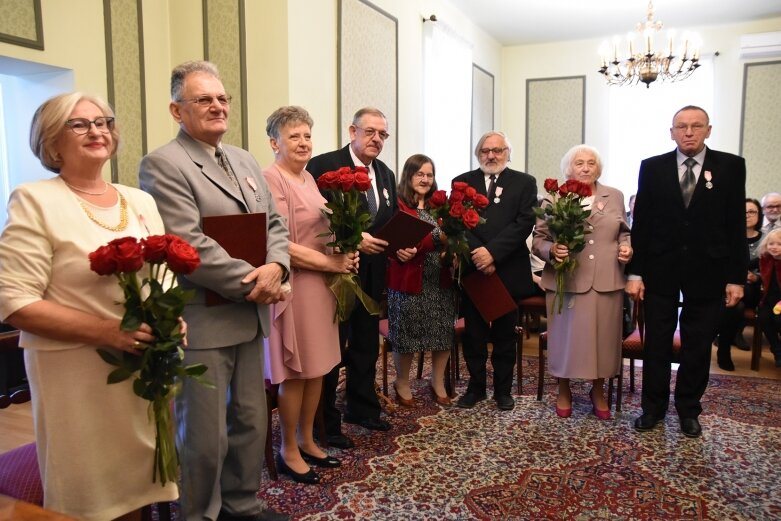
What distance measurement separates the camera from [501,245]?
3.53 metres

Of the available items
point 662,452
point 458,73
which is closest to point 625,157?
point 458,73

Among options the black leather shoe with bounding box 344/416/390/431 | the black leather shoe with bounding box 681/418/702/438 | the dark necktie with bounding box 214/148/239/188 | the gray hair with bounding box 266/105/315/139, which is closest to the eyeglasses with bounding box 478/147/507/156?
the gray hair with bounding box 266/105/315/139

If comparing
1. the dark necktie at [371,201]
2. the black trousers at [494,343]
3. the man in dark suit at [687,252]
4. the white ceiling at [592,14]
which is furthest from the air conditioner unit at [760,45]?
the dark necktie at [371,201]

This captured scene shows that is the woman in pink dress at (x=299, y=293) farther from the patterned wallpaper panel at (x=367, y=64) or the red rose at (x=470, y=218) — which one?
the patterned wallpaper panel at (x=367, y=64)

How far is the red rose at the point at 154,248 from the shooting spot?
153cm

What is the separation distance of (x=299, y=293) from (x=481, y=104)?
5.93m

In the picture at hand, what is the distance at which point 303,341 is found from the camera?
261 centimetres

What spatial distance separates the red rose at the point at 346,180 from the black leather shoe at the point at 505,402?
181cm

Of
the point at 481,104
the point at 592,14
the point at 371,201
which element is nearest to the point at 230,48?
the point at 371,201

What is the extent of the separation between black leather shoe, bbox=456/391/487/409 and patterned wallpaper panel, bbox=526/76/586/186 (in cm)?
545

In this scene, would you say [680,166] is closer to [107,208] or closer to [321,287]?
[321,287]

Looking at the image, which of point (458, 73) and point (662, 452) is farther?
point (458, 73)

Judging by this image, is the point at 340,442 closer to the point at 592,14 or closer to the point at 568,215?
the point at 568,215

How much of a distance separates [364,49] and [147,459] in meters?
4.09
